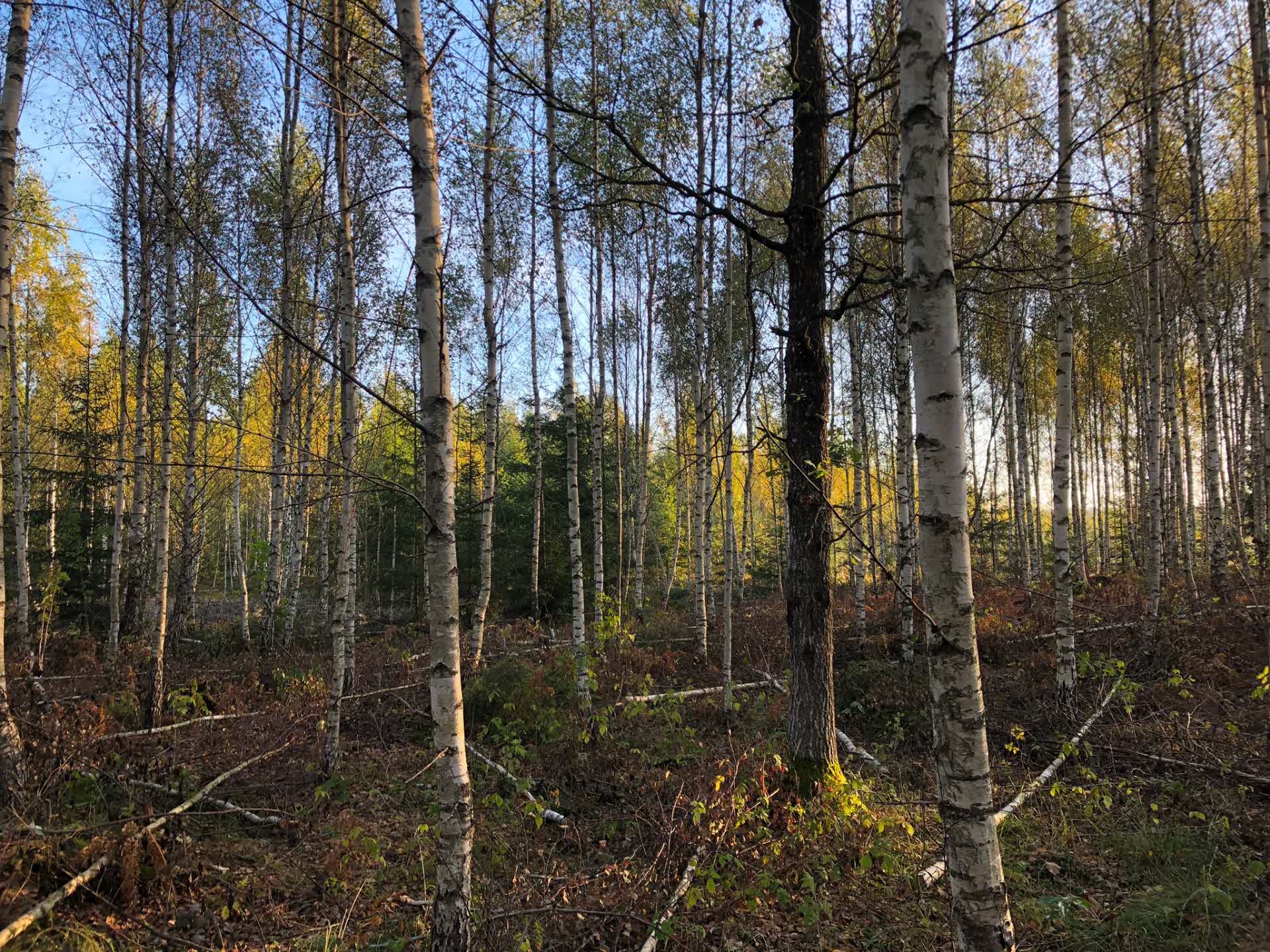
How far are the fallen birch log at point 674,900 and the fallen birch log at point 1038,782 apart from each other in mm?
1414

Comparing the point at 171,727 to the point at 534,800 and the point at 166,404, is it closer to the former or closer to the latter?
the point at 166,404

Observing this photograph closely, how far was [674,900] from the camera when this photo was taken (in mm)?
3457

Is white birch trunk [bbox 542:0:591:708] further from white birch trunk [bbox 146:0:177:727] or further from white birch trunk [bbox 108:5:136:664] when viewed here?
white birch trunk [bbox 108:5:136:664]

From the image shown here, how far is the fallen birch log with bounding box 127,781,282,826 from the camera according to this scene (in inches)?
181

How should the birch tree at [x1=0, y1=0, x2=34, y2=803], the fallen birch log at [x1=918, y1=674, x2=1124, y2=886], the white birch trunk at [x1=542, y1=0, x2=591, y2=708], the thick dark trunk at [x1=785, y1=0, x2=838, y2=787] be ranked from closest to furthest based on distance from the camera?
the fallen birch log at [x1=918, y1=674, x2=1124, y2=886]
the birch tree at [x1=0, y1=0, x2=34, y2=803]
the thick dark trunk at [x1=785, y1=0, x2=838, y2=787]
the white birch trunk at [x1=542, y1=0, x2=591, y2=708]

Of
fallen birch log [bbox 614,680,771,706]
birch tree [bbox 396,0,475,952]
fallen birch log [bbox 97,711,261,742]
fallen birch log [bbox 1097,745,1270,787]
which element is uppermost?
birch tree [bbox 396,0,475,952]

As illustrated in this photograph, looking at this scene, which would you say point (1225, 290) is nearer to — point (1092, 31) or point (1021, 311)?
point (1021, 311)

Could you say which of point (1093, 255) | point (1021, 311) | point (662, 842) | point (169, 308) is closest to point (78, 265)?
point (169, 308)

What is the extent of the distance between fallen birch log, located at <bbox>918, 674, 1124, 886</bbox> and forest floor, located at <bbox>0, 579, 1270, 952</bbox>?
72mm

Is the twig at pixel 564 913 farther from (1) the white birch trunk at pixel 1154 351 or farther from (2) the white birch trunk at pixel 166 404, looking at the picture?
→ (1) the white birch trunk at pixel 1154 351

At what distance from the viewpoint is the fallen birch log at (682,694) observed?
738 cm

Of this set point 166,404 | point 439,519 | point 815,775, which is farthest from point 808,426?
point 166,404

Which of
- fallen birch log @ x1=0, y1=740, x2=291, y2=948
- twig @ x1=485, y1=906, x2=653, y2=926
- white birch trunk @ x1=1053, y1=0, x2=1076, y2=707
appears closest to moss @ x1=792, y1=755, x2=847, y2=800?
twig @ x1=485, y1=906, x2=653, y2=926

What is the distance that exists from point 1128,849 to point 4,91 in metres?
9.22
